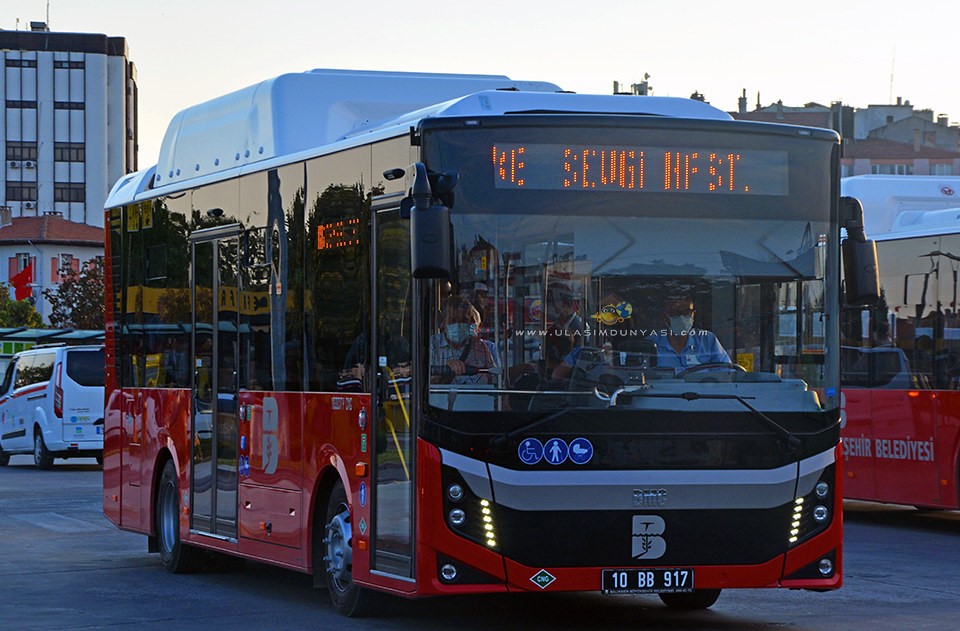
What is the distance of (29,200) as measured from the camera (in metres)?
137

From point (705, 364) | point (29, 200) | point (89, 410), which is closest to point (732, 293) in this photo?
point (705, 364)

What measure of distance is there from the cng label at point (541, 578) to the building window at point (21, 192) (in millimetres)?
130991

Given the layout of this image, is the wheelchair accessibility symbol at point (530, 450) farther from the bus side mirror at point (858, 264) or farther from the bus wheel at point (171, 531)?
the bus wheel at point (171, 531)

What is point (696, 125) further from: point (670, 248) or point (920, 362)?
point (920, 362)

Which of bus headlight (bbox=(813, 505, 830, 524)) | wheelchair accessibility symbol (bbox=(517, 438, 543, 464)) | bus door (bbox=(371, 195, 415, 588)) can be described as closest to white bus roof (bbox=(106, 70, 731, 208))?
bus door (bbox=(371, 195, 415, 588))

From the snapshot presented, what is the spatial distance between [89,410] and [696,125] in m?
24.8

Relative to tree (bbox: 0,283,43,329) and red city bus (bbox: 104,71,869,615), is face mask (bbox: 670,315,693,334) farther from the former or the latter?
tree (bbox: 0,283,43,329)

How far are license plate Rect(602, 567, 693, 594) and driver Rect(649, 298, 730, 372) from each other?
1089 millimetres

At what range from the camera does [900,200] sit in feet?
66.8

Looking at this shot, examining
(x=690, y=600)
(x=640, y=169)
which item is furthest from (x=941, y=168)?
(x=640, y=169)

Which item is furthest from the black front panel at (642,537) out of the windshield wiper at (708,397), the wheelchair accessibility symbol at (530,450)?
the windshield wiper at (708,397)

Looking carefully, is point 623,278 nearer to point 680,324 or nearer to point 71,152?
point 680,324

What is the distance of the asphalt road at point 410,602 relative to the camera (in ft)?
37.3

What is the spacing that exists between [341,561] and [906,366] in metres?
9.10
